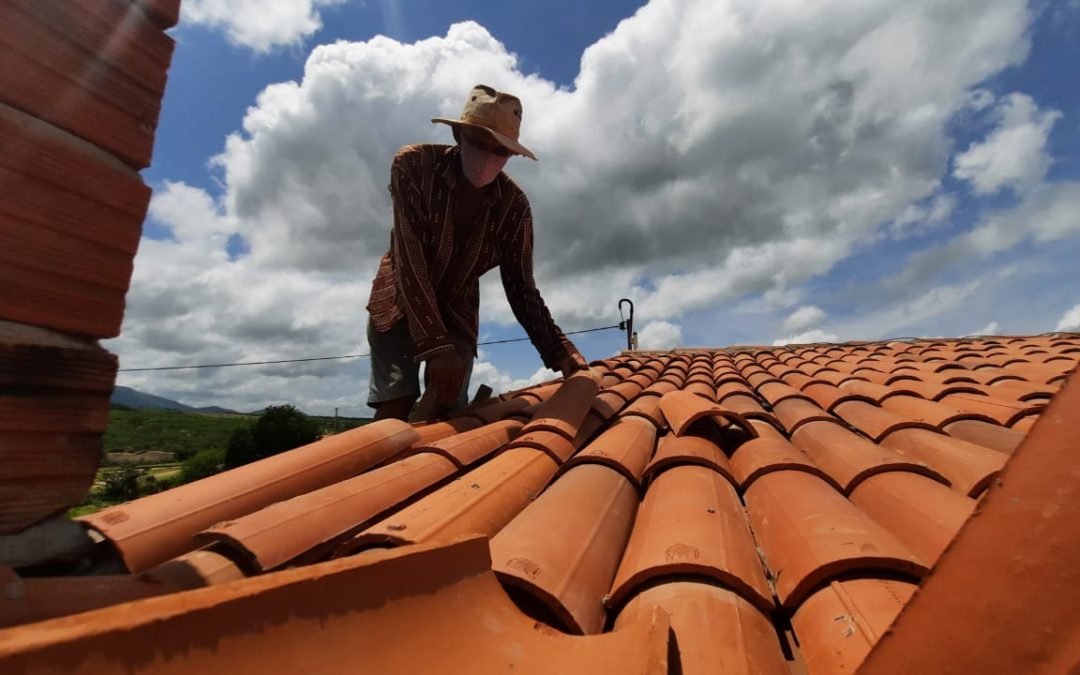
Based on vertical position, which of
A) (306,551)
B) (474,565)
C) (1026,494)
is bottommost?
(306,551)

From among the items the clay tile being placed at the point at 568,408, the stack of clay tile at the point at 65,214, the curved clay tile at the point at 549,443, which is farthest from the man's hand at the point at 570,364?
the stack of clay tile at the point at 65,214

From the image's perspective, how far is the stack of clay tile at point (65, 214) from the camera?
93 centimetres

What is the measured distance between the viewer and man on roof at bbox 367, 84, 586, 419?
3.04 m

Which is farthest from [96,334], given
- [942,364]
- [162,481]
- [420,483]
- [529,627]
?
[162,481]

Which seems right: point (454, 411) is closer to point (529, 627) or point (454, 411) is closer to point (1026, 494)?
point (529, 627)

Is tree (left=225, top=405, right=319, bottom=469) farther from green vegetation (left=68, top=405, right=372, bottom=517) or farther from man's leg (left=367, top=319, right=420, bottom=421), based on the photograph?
man's leg (left=367, top=319, right=420, bottom=421)

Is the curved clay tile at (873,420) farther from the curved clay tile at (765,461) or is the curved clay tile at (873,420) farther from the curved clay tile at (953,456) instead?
the curved clay tile at (765,461)

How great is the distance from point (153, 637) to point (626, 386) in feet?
13.1

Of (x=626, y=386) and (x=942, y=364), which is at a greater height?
(x=942, y=364)

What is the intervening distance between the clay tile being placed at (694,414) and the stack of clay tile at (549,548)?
16 millimetres

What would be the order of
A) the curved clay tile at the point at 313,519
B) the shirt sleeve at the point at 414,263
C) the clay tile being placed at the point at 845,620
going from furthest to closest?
the shirt sleeve at the point at 414,263, the curved clay tile at the point at 313,519, the clay tile being placed at the point at 845,620

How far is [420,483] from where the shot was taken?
1953mm

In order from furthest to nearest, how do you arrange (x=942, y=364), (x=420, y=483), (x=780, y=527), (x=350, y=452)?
(x=942, y=364) < (x=350, y=452) < (x=420, y=483) < (x=780, y=527)

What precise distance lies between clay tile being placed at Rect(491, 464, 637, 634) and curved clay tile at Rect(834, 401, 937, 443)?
4.97 feet
